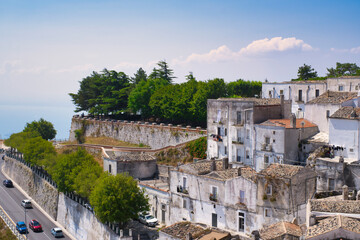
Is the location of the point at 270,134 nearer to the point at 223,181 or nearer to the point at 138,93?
the point at 223,181

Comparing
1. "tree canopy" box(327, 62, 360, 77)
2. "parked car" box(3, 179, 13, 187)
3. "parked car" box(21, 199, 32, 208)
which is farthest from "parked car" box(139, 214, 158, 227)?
"tree canopy" box(327, 62, 360, 77)

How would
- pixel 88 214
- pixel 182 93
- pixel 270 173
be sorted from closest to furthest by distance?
pixel 270 173 → pixel 88 214 → pixel 182 93

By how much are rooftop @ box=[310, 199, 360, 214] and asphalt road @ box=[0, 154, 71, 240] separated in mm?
35004

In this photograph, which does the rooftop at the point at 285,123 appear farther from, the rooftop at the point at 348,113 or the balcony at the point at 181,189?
the balcony at the point at 181,189

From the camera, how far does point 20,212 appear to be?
6309cm

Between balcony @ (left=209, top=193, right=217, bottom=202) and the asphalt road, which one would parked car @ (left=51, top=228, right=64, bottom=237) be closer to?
the asphalt road

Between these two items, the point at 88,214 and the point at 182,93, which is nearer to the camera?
the point at 88,214

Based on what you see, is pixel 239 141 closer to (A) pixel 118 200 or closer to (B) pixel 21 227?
(A) pixel 118 200

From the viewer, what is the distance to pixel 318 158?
129ft

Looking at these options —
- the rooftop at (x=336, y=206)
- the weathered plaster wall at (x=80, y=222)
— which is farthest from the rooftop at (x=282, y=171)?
the weathered plaster wall at (x=80, y=222)

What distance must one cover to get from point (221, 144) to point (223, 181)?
516 inches

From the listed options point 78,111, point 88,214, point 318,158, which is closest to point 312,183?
point 318,158

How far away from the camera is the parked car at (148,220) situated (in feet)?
153

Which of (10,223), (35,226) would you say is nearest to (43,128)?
(10,223)
